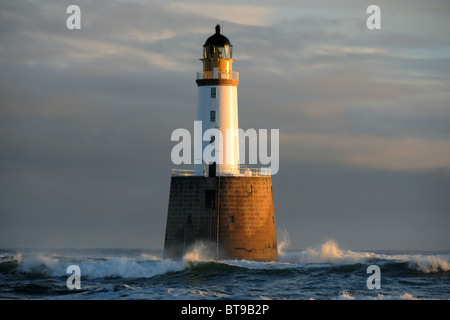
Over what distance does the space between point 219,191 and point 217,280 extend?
645cm

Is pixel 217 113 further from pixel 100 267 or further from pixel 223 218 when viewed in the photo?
pixel 100 267

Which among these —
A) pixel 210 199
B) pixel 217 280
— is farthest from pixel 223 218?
pixel 217 280

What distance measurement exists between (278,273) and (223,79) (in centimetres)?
1168

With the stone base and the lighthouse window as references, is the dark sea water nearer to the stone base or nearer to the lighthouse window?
the stone base

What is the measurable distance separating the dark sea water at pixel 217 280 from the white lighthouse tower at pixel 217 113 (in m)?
5.22

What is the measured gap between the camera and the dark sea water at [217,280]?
36469mm

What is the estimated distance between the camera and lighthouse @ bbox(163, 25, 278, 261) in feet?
153

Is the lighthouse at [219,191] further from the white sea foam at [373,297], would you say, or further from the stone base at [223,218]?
the white sea foam at [373,297]

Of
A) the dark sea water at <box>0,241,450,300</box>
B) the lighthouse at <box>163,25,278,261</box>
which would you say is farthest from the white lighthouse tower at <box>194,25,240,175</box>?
the dark sea water at <box>0,241,450,300</box>

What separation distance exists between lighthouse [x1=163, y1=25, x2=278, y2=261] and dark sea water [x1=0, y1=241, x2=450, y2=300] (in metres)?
1.10

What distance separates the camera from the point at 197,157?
47.7 m
